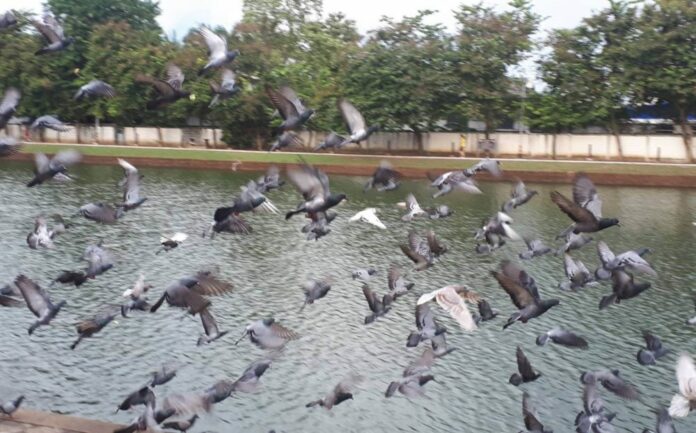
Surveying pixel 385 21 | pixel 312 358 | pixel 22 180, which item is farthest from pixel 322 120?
pixel 312 358

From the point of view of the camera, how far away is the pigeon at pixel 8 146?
7730 mm

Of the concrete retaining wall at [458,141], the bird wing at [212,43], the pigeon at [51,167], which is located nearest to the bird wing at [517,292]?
the bird wing at [212,43]

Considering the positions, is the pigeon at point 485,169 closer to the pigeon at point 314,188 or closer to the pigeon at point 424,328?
the pigeon at point 424,328

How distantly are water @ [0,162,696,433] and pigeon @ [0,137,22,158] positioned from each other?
263cm

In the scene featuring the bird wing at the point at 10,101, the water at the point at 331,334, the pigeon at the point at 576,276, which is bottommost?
the water at the point at 331,334

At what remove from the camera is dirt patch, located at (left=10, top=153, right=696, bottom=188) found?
28.7 m

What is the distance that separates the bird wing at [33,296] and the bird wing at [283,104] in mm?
2665

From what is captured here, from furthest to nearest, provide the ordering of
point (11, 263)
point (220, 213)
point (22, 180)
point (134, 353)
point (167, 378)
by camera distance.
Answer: point (22, 180)
point (11, 263)
point (134, 353)
point (220, 213)
point (167, 378)

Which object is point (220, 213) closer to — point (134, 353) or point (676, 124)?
point (134, 353)

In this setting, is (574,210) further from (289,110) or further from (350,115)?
(289,110)

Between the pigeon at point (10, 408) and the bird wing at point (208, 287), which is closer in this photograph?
the pigeon at point (10, 408)

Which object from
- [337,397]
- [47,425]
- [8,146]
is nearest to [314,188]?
[337,397]

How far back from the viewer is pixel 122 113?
139ft

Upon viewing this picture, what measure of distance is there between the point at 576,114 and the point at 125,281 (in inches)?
1062
